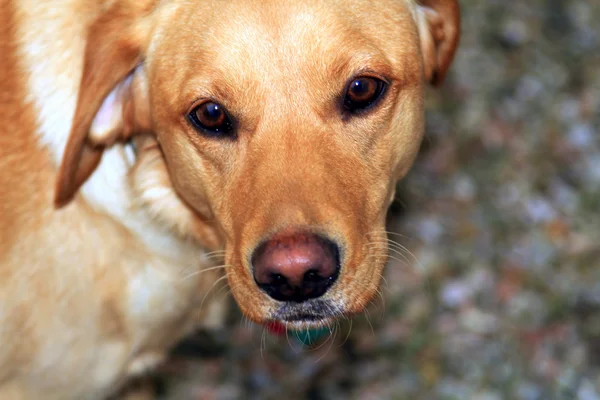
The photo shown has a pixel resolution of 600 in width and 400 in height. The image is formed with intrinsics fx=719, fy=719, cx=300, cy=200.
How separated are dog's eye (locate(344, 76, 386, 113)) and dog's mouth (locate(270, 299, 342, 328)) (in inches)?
25.4

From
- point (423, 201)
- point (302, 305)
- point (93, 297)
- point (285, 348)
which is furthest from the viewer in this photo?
point (423, 201)

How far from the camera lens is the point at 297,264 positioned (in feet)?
6.81

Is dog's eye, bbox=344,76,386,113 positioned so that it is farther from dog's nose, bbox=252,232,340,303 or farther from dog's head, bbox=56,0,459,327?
dog's nose, bbox=252,232,340,303

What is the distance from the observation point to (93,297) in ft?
8.68

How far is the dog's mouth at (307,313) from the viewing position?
7.33 ft

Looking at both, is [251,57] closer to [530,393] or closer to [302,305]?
[302,305]

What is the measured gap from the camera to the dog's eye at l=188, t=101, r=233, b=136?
2350 mm

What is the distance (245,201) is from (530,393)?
2.32m

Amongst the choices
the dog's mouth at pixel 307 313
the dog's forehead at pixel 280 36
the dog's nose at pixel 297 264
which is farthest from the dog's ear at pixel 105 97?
the dog's mouth at pixel 307 313

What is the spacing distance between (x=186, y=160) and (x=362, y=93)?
651 mm

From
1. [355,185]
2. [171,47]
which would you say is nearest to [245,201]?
[355,185]

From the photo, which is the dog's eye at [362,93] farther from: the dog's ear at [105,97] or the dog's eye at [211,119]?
the dog's ear at [105,97]

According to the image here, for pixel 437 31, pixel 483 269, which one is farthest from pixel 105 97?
pixel 483 269

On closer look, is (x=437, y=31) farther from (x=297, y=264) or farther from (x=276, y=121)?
(x=297, y=264)
